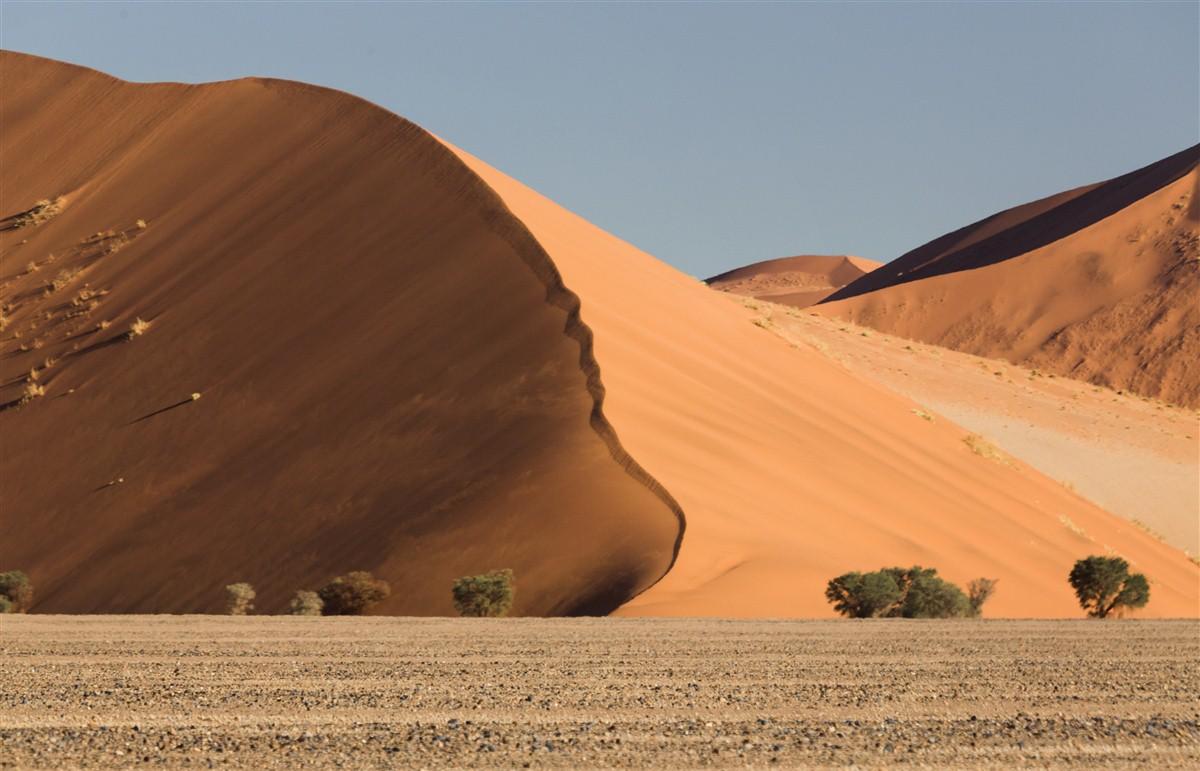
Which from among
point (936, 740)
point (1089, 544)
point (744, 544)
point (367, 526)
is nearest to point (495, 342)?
point (367, 526)

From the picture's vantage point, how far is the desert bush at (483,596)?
21.6 m

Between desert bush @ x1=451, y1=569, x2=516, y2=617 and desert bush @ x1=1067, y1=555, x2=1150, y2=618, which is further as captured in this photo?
desert bush @ x1=1067, y1=555, x2=1150, y2=618

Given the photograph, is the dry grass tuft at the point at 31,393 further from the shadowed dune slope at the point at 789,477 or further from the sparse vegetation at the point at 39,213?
the sparse vegetation at the point at 39,213

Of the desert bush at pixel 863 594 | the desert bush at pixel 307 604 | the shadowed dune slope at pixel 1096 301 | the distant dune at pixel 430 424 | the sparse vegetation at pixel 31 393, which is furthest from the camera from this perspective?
the shadowed dune slope at pixel 1096 301

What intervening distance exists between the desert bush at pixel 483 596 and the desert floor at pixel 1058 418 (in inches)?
861

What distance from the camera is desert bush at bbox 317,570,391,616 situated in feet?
75.2

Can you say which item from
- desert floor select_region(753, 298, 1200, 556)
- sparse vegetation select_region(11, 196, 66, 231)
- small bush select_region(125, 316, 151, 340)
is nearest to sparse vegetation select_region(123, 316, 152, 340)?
small bush select_region(125, 316, 151, 340)

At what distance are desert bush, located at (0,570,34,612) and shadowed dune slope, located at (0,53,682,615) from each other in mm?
355

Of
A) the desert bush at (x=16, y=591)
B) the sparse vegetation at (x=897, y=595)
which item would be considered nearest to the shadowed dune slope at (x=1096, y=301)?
the sparse vegetation at (x=897, y=595)

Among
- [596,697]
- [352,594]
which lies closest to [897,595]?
[352,594]

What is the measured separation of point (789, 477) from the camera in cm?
2727

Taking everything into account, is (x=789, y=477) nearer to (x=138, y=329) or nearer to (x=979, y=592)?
(x=979, y=592)

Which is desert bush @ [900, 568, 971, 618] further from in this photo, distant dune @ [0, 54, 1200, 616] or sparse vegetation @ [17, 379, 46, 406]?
sparse vegetation @ [17, 379, 46, 406]

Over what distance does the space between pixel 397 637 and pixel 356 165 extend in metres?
24.1
